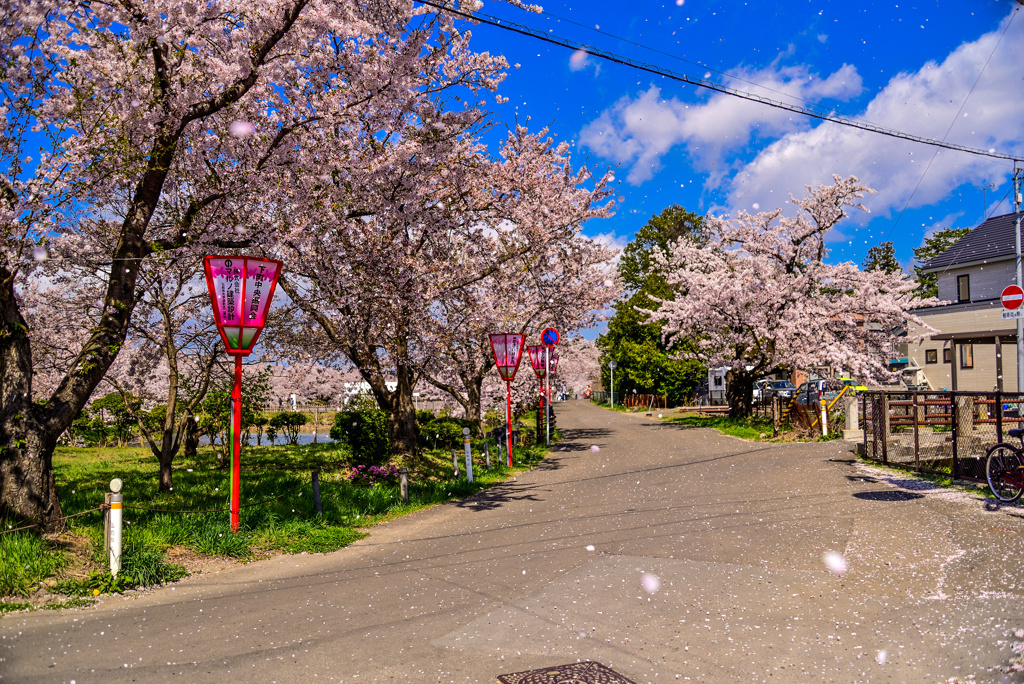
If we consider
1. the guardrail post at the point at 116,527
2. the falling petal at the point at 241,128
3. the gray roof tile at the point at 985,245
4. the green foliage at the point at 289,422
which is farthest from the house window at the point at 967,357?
the guardrail post at the point at 116,527

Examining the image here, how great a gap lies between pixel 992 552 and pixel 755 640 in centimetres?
421

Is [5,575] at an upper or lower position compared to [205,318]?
lower

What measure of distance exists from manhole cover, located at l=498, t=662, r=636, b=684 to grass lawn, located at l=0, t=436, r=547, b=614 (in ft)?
15.9

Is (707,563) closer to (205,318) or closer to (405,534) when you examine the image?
(405,534)

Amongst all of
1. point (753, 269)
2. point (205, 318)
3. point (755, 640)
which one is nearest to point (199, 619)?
point (755, 640)

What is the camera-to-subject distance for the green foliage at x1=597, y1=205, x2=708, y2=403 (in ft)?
174

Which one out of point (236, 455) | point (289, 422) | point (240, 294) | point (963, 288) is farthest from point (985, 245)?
point (236, 455)

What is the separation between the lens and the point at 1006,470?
9.55 metres

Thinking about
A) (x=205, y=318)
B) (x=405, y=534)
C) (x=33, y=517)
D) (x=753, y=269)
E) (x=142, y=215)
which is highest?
(x=753, y=269)

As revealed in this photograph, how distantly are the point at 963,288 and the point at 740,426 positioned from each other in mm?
20417

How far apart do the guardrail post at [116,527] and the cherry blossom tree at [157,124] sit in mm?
1401

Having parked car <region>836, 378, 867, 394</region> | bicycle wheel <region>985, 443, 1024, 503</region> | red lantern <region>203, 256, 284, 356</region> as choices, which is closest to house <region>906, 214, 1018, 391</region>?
parked car <region>836, 378, 867, 394</region>

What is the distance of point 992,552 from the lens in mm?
7125

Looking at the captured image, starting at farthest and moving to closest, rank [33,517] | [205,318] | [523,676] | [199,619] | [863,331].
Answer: [863,331], [205,318], [33,517], [199,619], [523,676]
